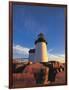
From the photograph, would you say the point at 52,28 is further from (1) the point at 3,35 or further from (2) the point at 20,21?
(1) the point at 3,35

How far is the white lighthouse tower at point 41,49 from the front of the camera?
7.34 ft

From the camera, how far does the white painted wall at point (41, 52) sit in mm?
2234

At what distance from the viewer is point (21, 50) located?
2.21m

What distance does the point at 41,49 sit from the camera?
2242mm

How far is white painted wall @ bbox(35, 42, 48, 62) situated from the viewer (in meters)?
2.23

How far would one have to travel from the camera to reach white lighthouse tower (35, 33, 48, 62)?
2236mm

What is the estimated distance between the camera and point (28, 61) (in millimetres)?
2221

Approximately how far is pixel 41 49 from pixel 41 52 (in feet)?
0.09

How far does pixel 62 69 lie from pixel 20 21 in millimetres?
619

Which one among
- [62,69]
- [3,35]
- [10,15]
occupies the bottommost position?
[62,69]

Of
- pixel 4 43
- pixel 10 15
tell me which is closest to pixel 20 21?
pixel 10 15

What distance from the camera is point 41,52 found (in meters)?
2.24

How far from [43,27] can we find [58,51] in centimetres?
27

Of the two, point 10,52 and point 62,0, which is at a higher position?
point 62,0
